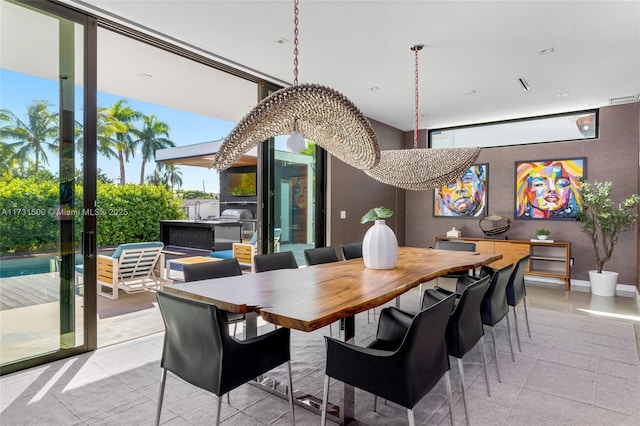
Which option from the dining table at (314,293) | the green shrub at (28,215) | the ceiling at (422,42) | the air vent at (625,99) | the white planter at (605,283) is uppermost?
the ceiling at (422,42)

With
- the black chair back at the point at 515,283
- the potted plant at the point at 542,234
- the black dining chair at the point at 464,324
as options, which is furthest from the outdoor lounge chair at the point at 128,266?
the potted plant at the point at 542,234

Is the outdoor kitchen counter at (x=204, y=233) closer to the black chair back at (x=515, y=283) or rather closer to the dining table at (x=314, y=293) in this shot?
the dining table at (x=314, y=293)

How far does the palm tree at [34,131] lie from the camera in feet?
8.84

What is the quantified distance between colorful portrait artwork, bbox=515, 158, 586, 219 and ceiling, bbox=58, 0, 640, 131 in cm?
111

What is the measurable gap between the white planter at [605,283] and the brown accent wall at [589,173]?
0.31 metres

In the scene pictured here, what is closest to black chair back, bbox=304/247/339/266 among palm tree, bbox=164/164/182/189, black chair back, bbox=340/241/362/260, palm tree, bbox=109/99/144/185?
black chair back, bbox=340/241/362/260

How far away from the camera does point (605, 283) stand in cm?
517

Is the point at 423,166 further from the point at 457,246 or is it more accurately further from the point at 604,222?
the point at 604,222

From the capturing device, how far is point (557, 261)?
5.80 m

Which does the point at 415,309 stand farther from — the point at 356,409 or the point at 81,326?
the point at 81,326

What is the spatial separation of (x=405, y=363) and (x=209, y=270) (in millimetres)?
1668

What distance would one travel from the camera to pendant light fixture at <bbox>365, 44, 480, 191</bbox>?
10.7 ft

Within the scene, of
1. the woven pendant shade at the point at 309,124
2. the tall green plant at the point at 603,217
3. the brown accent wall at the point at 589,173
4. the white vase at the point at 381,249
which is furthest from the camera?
the brown accent wall at the point at 589,173

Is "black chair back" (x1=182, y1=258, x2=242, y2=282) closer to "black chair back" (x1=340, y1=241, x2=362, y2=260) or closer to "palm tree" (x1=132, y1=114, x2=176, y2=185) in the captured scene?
"black chair back" (x1=340, y1=241, x2=362, y2=260)
